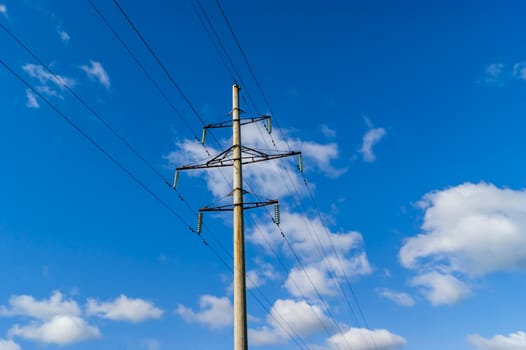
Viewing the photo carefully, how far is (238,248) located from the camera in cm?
2016

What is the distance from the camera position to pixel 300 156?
24703mm

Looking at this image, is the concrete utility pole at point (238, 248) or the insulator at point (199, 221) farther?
the insulator at point (199, 221)

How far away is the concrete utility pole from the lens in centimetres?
1806

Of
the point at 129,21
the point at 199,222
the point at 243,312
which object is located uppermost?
the point at 129,21

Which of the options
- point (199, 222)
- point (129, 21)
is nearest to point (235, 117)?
point (199, 222)

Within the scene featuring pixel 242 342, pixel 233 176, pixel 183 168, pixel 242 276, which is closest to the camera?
pixel 242 342

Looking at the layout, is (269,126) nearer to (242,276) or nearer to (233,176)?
(233,176)

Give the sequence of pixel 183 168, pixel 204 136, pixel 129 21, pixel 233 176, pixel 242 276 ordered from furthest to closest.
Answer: pixel 204 136 → pixel 183 168 → pixel 233 176 → pixel 242 276 → pixel 129 21

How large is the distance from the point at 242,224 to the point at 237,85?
10.2m

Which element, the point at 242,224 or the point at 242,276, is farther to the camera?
the point at 242,224

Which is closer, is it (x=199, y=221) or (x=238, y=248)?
(x=238, y=248)

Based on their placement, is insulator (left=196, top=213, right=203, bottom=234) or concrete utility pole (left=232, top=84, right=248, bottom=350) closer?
concrete utility pole (left=232, top=84, right=248, bottom=350)

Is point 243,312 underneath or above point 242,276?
underneath

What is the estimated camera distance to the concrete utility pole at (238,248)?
18.1 metres
